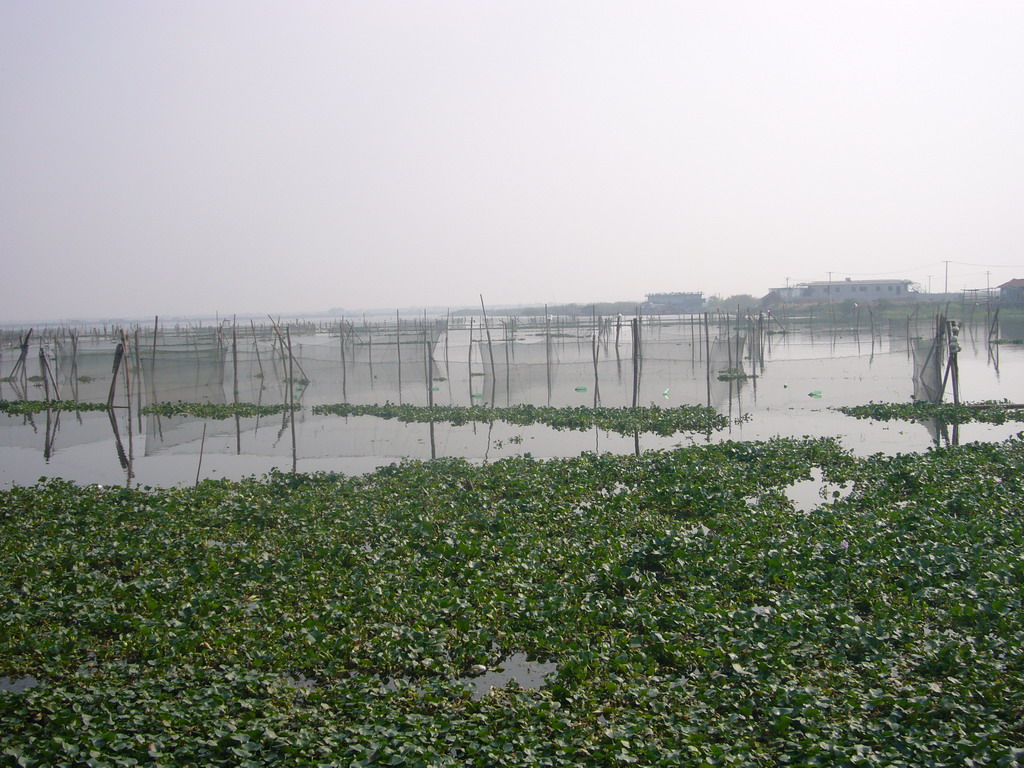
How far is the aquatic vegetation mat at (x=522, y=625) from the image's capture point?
399cm

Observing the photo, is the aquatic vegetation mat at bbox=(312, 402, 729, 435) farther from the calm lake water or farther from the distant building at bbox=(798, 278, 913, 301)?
the distant building at bbox=(798, 278, 913, 301)

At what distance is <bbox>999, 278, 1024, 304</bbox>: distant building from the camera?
5016cm

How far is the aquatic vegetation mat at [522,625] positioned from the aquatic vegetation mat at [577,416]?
5.29m

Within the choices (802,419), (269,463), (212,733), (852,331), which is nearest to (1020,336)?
(852,331)

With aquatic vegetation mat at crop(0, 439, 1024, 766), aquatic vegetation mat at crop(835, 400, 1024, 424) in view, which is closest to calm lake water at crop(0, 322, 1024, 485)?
aquatic vegetation mat at crop(835, 400, 1024, 424)

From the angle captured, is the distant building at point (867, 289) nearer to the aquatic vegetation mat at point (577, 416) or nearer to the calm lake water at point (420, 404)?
the calm lake water at point (420, 404)

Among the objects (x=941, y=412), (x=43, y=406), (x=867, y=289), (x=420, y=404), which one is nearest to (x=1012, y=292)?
(x=867, y=289)

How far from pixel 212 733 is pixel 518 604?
2.35 metres

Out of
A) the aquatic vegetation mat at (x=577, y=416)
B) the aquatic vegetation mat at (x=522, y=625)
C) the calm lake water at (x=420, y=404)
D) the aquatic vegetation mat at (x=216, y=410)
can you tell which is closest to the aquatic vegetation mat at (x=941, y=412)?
the calm lake water at (x=420, y=404)

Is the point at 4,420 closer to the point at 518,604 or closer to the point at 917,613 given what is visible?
the point at 518,604

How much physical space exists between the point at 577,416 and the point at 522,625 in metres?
9.97

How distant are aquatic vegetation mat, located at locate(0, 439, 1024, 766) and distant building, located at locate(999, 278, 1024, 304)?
4924cm

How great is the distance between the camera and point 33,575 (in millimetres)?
6594

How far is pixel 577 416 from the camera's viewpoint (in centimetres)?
1545
